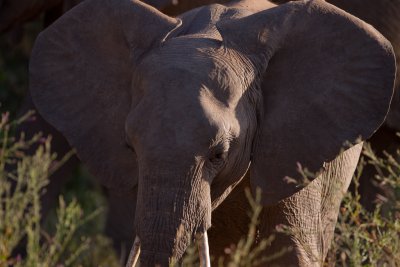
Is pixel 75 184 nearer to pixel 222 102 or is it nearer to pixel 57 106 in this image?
pixel 57 106

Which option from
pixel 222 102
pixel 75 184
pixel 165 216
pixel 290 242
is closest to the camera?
pixel 165 216

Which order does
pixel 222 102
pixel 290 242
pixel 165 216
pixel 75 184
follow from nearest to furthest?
1. pixel 165 216
2. pixel 222 102
3. pixel 290 242
4. pixel 75 184

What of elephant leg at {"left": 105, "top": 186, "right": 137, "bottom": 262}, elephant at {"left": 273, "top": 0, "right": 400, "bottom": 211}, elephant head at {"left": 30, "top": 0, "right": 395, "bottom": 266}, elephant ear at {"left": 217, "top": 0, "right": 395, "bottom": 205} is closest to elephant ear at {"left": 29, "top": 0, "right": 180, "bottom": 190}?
elephant head at {"left": 30, "top": 0, "right": 395, "bottom": 266}

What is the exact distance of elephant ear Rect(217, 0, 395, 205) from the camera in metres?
5.62

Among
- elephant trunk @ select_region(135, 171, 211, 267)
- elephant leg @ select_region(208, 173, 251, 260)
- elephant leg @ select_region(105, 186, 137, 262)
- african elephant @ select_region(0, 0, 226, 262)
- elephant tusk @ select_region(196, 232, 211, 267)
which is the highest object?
elephant trunk @ select_region(135, 171, 211, 267)

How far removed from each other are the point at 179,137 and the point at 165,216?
27cm

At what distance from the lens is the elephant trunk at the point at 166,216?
5.03 m

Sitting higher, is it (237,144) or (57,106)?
(237,144)

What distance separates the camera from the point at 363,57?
5633 mm

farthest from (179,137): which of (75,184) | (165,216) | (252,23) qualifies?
(75,184)

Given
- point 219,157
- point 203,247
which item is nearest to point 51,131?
point 219,157

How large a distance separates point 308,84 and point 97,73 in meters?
0.83

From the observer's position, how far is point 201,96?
17.3ft

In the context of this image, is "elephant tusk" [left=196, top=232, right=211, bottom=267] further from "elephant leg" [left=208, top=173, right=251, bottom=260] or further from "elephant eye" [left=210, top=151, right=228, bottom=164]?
"elephant leg" [left=208, top=173, right=251, bottom=260]
